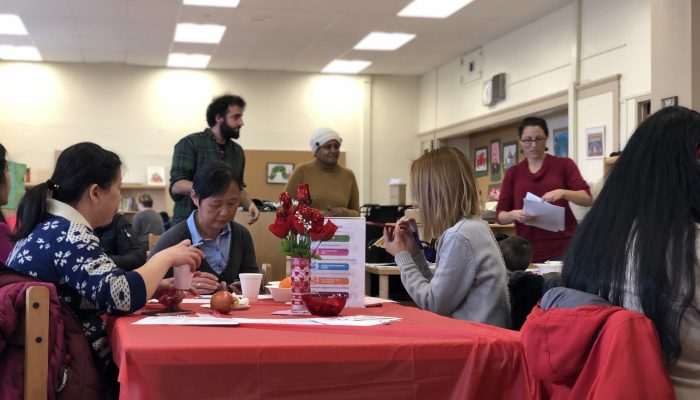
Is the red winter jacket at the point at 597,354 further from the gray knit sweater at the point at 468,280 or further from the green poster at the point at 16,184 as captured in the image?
the green poster at the point at 16,184

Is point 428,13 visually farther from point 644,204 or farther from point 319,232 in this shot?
point 644,204

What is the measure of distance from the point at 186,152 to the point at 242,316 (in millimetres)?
2370

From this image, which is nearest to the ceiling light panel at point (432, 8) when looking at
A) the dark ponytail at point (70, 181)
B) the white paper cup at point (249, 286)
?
the white paper cup at point (249, 286)

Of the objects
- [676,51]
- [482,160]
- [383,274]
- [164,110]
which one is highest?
[164,110]

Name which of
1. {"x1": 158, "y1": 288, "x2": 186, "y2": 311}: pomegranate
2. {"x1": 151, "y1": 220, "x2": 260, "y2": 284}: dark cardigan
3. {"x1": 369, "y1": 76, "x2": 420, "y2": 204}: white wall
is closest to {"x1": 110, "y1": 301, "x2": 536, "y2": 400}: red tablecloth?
{"x1": 158, "y1": 288, "x2": 186, "y2": 311}: pomegranate

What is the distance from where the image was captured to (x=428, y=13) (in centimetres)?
837

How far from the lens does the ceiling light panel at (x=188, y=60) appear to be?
1064 centimetres

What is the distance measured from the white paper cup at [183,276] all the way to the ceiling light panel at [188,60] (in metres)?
8.65

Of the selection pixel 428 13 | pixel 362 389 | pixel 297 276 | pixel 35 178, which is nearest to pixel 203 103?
pixel 35 178

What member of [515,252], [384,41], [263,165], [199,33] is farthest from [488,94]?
[515,252]

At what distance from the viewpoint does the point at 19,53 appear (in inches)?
415

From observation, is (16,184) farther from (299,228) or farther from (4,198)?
(299,228)

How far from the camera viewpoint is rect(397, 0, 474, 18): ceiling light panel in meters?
7.95

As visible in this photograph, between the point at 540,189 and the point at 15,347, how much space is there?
365cm
